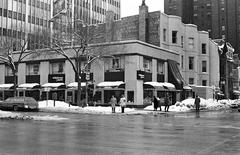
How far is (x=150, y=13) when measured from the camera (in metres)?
45.8

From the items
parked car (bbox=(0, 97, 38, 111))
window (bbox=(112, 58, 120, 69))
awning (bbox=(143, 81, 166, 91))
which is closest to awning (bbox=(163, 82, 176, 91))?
awning (bbox=(143, 81, 166, 91))

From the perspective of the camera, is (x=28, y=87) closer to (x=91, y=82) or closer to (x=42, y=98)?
(x=42, y=98)

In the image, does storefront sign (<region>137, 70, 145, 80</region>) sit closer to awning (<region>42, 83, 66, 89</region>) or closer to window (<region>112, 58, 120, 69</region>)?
window (<region>112, 58, 120, 69</region>)

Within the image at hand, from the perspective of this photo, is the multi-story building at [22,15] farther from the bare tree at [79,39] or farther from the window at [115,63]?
the bare tree at [79,39]

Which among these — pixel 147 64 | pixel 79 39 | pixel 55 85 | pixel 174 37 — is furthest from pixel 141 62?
pixel 174 37

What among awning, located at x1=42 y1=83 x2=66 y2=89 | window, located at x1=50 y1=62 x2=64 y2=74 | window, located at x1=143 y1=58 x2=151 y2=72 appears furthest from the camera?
window, located at x1=50 y1=62 x2=64 y2=74

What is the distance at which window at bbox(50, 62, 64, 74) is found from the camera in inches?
1731

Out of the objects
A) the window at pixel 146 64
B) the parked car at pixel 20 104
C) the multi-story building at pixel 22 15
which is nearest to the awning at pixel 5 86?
the parked car at pixel 20 104

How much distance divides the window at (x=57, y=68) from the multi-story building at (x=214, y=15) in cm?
8486

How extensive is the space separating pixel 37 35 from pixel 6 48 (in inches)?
230

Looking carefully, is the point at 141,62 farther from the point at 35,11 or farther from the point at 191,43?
the point at 35,11

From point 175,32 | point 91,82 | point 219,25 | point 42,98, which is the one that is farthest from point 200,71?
point 219,25

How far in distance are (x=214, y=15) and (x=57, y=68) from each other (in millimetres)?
91209

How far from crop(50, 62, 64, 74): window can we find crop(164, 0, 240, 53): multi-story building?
84855 mm
